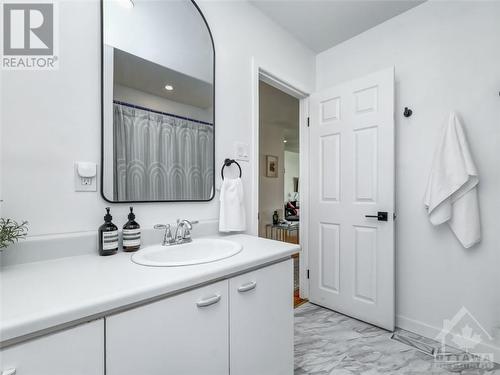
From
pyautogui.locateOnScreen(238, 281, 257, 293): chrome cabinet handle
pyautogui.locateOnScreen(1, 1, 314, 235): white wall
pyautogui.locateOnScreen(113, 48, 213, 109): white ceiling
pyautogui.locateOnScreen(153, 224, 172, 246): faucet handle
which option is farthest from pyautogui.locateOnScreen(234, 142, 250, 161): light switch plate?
pyautogui.locateOnScreen(238, 281, 257, 293): chrome cabinet handle

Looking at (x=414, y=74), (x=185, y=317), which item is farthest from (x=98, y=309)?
(x=414, y=74)

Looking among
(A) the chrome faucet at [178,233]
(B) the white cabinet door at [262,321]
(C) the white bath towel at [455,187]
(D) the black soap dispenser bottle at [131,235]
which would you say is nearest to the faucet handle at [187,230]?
(A) the chrome faucet at [178,233]

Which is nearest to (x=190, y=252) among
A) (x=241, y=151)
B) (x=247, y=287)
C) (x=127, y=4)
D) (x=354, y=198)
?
(x=247, y=287)

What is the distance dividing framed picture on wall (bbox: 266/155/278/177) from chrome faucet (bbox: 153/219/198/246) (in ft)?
10.9

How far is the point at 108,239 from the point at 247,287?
0.62 m

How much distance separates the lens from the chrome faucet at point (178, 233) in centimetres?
121

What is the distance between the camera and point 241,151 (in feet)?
5.51

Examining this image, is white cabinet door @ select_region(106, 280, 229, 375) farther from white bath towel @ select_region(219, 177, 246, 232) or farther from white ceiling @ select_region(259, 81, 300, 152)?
white ceiling @ select_region(259, 81, 300, 152)

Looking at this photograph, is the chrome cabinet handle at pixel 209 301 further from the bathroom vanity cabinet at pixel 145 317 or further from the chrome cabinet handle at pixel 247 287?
the chrome cabinet handle at pixel 247 287

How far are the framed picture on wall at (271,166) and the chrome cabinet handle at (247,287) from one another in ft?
11.7

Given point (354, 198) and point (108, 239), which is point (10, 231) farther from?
point (354, 198)

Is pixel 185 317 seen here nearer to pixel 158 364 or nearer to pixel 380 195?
pixel 158 364

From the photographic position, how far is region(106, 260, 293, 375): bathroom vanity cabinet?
671 millimetres

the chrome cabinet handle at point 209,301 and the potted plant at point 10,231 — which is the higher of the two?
the potted plant at point 10,231
